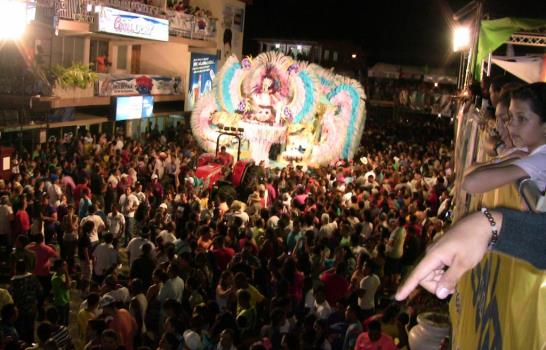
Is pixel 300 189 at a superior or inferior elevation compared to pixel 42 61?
inferior

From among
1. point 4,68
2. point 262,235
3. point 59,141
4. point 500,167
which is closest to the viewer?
point 500,167

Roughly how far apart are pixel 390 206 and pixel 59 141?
396 inches

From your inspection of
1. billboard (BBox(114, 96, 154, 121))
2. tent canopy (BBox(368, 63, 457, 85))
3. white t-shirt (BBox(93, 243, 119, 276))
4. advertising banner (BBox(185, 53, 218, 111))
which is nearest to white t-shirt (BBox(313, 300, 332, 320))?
white t-shirt (BBox(93, 243, 119, 276))

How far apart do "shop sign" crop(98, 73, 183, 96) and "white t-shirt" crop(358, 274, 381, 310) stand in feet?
51.3

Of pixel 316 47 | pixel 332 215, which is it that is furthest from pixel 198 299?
pixel 316 47

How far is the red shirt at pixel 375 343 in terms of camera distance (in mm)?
5988

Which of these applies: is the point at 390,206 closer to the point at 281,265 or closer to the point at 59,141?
the point at 281,265

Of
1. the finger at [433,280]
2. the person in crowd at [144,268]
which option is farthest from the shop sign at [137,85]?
the finger at [433,280]

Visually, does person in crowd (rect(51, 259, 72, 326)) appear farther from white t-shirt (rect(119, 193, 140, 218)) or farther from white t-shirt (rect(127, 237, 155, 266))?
white t-shirt (rect(119, 193, 140, 218))

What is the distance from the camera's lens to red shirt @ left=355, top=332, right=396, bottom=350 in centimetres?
599

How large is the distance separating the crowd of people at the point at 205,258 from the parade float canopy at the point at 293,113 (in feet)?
13.5

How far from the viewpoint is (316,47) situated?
2023 inches

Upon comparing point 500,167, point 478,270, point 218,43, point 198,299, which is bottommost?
point 198,299

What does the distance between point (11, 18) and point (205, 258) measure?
908cm
